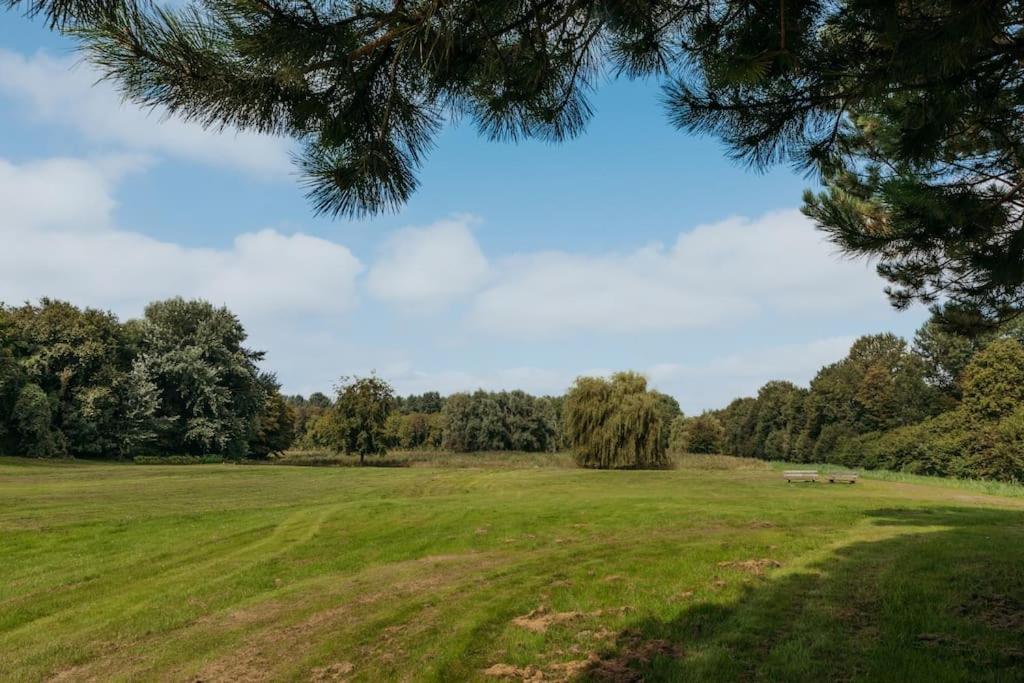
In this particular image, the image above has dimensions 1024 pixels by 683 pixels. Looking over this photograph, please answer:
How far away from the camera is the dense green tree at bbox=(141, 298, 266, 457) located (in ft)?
132

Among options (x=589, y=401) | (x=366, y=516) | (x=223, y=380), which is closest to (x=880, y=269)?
(x=366, y=516)

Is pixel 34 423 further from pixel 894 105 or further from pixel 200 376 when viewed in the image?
pixel 894 105

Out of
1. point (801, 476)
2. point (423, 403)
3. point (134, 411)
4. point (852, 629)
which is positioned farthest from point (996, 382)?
point (423, 403)

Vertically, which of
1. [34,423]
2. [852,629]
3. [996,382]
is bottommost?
[852,629]

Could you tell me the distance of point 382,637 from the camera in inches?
217

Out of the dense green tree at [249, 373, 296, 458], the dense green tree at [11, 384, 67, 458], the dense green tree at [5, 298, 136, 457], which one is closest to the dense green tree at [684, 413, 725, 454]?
the dense green tree at [249, 373, 296, 458]

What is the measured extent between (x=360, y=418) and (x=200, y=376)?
11626 mm

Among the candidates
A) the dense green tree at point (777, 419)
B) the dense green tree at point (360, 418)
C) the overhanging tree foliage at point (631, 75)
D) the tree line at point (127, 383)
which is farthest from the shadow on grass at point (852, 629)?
the dense green tree at point (777, 419)

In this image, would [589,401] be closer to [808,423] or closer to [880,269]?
[880,269]

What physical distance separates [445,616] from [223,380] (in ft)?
139

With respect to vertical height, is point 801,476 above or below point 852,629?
above

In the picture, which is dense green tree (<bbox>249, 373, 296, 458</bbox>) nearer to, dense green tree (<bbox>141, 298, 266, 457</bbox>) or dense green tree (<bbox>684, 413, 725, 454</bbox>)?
dense green tree (<bbox>141, 298, 266, 457</bbox>)

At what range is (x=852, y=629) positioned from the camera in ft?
17.8

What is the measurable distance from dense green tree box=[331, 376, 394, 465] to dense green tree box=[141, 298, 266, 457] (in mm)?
8472
